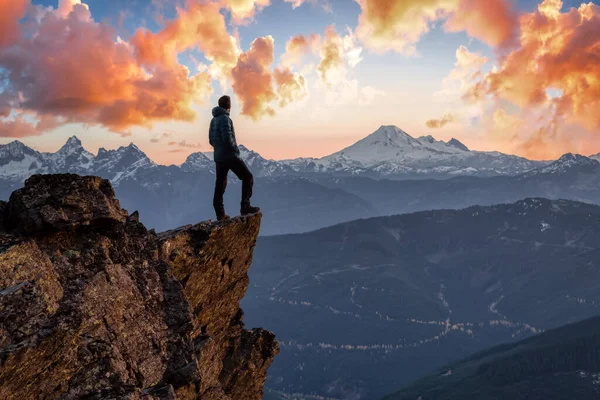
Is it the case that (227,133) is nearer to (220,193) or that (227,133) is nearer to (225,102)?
(225,102)

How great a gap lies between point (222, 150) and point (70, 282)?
47.3 feet

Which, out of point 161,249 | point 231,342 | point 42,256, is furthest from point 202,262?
point 42,256

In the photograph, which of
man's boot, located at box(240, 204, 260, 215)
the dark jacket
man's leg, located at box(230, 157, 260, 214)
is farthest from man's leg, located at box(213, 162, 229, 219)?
the dark jacket

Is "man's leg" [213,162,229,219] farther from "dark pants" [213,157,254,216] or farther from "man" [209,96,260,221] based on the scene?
"man" [209,96,260,221]

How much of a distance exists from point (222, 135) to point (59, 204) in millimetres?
12823

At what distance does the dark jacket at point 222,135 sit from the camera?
2750cm

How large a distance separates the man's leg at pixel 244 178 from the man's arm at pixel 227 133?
1036mm

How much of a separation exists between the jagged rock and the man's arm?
10.4 meters

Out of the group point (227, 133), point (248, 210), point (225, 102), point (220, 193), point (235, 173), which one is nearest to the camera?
point (227, 133)

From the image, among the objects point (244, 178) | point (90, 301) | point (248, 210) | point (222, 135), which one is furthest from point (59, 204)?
point (248, 210)

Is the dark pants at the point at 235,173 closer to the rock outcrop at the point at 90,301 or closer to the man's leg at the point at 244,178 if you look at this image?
the man's leg at the point at 244,178

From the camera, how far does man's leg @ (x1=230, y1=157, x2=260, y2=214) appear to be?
28.6 metres

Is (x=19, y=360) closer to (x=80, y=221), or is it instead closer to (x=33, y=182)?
(x=80, y=221)

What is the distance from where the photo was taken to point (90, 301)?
15617mm
